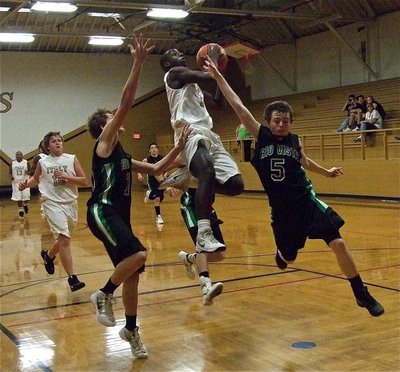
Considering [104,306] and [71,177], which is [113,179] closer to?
[104,306]

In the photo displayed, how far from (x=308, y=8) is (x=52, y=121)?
11.3 metres

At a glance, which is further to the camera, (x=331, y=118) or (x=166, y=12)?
(x=331, y=118)

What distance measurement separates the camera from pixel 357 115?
59.5 feet

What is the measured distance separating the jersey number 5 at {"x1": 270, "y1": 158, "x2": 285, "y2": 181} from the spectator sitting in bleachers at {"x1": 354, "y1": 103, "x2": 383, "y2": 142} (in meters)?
13.0

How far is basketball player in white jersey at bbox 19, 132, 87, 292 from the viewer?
23.4 feet

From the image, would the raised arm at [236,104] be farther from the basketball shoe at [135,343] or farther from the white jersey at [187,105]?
the basketball shoe at [135,343]

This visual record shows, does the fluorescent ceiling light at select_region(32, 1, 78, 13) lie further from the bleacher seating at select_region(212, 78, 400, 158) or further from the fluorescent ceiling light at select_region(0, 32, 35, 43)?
the bleacher seating at select_region(212, 78, 400, 158)

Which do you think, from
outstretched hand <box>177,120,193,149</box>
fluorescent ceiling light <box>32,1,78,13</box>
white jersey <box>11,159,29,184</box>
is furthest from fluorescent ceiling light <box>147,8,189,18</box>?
outstretched hand <box>177,120,193,149</box>

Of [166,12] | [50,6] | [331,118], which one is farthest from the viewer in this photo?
[331,118]

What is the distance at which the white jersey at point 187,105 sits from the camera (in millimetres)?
5680

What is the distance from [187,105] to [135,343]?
7.17 ft

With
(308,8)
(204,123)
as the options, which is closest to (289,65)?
(308,8)

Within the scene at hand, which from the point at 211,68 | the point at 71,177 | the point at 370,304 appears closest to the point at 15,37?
the point at 71,177

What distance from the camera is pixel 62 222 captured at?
718cm
